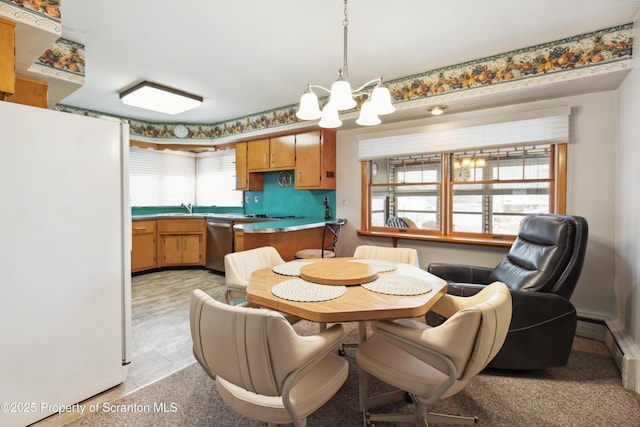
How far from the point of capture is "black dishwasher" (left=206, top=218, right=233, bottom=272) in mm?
4594

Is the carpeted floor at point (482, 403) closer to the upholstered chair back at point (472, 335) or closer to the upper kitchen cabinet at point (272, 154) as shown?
the upholstered chair back at point (472, 335)

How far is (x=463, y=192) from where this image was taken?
11.2ft

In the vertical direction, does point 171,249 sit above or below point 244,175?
below

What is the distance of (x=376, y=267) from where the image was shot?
6.62ft

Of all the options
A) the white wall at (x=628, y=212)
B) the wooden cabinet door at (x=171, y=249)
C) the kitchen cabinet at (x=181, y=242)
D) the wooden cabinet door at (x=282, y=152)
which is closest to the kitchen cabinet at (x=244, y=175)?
the wooden cabinet door at (x=282, y=152)

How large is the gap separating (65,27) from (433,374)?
3371mm

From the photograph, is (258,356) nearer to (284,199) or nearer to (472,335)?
(472,335)

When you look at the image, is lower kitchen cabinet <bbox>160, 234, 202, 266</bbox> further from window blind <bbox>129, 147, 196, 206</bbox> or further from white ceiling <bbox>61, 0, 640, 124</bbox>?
white ceiling <bbox>61, 0, 640, 124</bbox>

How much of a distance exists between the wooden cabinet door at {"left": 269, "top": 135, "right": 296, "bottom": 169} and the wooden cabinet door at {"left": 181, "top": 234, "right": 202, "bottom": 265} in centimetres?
182

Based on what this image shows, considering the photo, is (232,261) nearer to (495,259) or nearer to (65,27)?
(65,27)

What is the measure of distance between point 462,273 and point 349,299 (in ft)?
5.48

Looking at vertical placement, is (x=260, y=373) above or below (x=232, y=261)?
below

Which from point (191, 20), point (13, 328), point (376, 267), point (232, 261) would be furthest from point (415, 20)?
point (13, 328)

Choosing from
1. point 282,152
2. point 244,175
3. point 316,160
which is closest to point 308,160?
point 316,160
